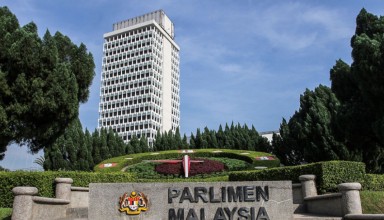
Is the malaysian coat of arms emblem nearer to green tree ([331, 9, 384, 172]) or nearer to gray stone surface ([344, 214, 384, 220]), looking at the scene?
gray stone surface ([344, 214, 384, 220])

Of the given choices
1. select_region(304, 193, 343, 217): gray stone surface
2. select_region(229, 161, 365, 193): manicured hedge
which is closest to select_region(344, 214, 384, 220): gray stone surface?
select_region(304, 193, 343, 217): gray stone surface

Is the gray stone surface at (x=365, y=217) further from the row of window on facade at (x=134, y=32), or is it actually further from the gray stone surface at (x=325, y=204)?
the row of window on facade at (x=134, y=32)

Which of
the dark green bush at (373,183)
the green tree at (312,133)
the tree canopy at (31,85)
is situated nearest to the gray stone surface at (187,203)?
the dark green bush at (373,183)

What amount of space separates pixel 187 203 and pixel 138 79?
11636 centimetres

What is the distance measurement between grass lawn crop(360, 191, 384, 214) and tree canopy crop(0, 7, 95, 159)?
44.1ft

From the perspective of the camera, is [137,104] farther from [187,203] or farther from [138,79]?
[187,203]

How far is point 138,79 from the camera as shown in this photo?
411ft

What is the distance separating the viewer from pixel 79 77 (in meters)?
20.1

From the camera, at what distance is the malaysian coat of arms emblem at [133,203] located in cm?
1088

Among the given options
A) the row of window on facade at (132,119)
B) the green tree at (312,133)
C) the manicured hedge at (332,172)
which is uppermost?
the row of window on facade at (132,119)

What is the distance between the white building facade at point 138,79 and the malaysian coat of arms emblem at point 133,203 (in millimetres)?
106831

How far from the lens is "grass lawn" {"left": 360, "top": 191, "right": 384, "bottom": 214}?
11.8 meters

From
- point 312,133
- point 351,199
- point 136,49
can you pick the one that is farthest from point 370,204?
point 136,49

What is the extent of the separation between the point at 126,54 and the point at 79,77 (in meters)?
112
